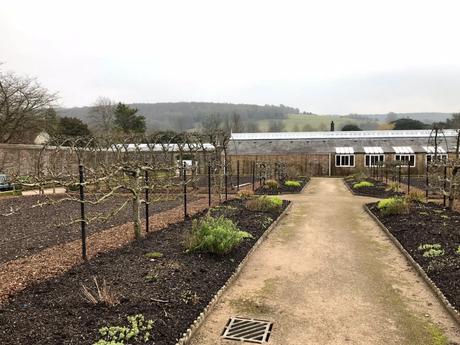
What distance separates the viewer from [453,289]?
6.76 metres

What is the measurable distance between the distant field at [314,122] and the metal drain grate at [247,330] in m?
79.6

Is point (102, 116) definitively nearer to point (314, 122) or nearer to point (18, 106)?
point (18, 106)

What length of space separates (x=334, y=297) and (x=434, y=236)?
4.71 m

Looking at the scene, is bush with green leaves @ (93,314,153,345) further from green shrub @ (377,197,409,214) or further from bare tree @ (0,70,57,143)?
bare tree @ (0,70,57,143)

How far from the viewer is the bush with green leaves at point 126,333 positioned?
476cm

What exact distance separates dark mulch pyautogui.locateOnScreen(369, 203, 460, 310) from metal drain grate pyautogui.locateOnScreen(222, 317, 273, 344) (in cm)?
291

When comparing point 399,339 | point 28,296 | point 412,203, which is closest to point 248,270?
point 399,339

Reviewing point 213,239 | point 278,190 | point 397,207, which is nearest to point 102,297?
point 213,239

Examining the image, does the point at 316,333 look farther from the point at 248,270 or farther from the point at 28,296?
the point at 28,296

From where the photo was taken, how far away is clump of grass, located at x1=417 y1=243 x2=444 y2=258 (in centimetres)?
860

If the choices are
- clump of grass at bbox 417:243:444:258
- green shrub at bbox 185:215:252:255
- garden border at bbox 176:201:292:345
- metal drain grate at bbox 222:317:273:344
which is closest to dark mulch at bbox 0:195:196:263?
green shrub at bbox 185:215:252:255

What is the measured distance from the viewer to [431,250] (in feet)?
28.9

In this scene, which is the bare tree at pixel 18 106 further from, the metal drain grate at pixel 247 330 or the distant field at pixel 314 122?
the distant field at pixel 314 122

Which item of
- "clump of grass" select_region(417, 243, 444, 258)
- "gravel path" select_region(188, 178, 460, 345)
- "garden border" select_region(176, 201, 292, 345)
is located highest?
"clump of grass" select_region(417, 243, 444, 258)
